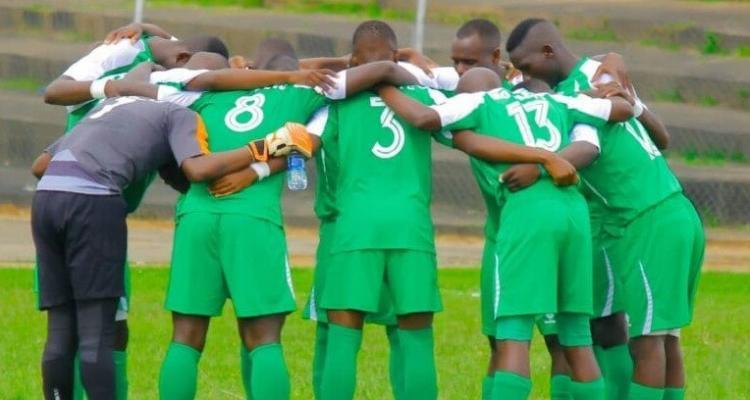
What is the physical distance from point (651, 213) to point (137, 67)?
270 cm

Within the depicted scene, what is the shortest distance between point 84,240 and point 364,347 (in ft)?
14.2

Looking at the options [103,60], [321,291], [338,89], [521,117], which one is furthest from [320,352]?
[103,60]

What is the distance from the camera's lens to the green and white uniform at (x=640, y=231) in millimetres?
8547

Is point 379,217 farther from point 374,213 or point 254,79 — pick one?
point 254,79

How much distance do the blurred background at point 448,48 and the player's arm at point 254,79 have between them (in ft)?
32.5

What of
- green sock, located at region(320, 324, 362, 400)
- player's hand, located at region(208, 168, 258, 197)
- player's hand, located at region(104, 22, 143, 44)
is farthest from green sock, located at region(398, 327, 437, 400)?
player's hand, located at region(104, 22, 143, 44)

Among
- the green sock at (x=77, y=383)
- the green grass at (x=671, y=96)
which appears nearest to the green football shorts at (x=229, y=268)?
the green sock at (x=77, y=383)

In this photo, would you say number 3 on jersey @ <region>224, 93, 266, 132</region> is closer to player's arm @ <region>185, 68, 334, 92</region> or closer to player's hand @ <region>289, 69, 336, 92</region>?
player's arm @ <region>185, 68, 334, 92</region>

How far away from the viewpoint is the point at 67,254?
8.12 m

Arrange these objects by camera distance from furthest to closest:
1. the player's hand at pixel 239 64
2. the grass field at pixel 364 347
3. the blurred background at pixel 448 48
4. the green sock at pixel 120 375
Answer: the blurred background at pixel 448 48
the grass field at pixel 364 347
the player's hand at pixel 239 64
the green sock at pixel 120 375

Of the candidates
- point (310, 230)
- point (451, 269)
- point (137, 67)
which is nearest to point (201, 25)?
point (310, 230)

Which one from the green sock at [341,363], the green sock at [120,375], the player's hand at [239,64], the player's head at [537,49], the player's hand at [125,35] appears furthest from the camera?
the player's hand at [125,35]

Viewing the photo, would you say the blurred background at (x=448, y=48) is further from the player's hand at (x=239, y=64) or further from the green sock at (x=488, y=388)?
the green sock at (x=488, y=388)

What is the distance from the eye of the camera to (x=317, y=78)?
845 centimetres
